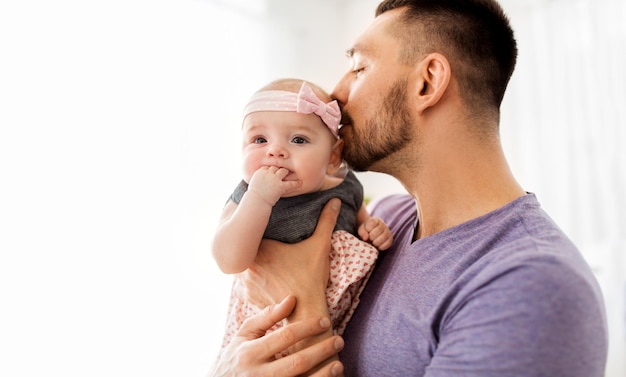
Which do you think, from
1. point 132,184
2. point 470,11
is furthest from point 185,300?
point 470,11

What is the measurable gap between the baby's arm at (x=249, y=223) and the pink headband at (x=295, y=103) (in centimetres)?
18

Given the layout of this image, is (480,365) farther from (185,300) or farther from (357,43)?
(185,300)

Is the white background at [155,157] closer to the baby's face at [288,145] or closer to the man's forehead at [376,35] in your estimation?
the baby's face at [288,145]

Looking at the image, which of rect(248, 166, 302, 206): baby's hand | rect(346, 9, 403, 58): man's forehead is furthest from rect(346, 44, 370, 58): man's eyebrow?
rect(248, 166, 302, 206): baby's hand

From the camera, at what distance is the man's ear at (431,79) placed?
133 centimetres

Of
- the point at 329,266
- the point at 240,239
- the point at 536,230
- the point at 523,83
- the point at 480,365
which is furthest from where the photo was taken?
the point at 523,83

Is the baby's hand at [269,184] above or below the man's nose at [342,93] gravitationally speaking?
below

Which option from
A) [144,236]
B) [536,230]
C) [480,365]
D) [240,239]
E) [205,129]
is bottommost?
[480,365]

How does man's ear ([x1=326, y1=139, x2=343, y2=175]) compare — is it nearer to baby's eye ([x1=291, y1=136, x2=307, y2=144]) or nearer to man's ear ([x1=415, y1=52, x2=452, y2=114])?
baby's eye ([x1=291, y1=136, x2=307, y2=144])

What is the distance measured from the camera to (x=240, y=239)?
126cm

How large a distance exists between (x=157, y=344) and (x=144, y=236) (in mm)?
588

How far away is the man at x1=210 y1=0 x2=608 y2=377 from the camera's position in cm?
93

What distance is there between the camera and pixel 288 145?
1363 millimetres

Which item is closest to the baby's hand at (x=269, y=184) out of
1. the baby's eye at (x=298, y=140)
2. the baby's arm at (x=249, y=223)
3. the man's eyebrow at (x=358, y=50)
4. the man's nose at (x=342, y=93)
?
the baby's arm at (x=249, y=223)
